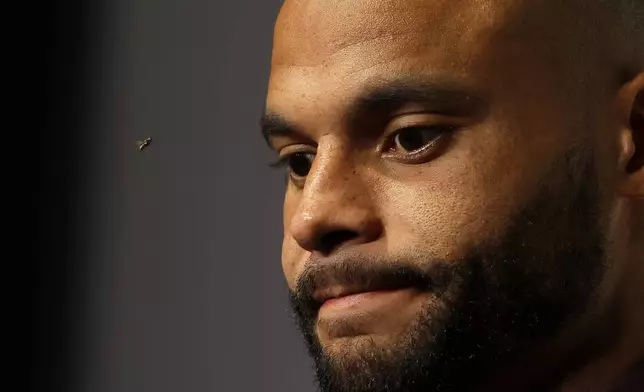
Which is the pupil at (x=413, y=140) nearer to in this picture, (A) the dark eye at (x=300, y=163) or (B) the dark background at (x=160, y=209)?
(A) the dark eye at (x=300, y=163)

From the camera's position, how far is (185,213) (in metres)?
1.39

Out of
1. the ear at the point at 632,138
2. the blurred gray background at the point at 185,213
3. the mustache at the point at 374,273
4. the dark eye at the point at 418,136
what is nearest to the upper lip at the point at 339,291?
the mustache at the point at 374,273

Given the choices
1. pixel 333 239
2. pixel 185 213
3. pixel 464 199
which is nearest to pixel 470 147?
pixel 464 199

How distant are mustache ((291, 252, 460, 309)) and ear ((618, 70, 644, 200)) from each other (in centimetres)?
21

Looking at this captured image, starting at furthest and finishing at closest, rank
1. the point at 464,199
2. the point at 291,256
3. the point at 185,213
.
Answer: the point at 185,213 → the point at 291,256 → the point at 464,199

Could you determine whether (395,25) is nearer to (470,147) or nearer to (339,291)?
(470,147)

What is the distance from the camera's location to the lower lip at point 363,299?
810 mm

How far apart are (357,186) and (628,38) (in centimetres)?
32

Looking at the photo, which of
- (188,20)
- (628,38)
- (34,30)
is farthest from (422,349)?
(34,30)

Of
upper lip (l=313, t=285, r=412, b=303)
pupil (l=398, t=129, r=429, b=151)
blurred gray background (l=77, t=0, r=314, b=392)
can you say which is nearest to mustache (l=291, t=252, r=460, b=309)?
upper lip (l=313, t=285, r=412, b=303)

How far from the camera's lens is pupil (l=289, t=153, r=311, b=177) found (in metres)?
0.97

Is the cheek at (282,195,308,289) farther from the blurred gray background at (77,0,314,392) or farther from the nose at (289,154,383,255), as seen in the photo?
the blurred gray background at (77,0,314,392)

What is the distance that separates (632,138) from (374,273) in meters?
0.29

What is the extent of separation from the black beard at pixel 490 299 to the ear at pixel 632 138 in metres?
0.06
